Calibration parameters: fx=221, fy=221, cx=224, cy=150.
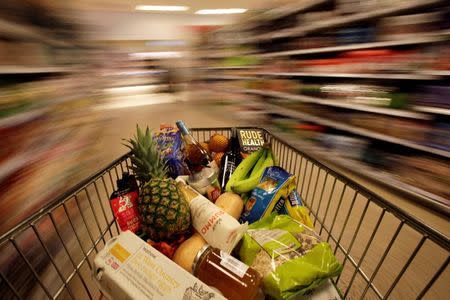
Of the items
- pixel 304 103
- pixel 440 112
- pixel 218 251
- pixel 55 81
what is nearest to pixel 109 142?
pixel 55 81

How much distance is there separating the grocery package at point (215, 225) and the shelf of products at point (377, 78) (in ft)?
6.50

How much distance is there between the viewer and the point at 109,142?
372 cm

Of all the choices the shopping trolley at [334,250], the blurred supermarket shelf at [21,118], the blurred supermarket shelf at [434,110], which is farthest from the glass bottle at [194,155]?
the blurred supermarket shelf at [434,110]

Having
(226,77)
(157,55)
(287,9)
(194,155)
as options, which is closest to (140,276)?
(194,155)

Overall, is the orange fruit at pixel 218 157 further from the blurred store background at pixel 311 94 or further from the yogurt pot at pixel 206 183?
the blurred store background at pixel 311 94

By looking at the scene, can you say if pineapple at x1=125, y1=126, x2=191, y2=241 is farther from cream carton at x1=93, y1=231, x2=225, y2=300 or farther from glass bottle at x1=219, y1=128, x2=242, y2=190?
glass bottle at x1=219, y1=128, x2=242, y2=190

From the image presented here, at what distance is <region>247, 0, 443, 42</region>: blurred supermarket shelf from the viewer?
179 centimetres

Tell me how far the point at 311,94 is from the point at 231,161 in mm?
2172

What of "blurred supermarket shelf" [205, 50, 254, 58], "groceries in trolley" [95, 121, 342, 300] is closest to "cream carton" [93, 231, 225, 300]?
"groceries in trolley" [95, 121, 342, 300]

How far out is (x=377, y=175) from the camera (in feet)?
7.86

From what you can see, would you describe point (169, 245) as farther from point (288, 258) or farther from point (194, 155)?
point (194, 155)

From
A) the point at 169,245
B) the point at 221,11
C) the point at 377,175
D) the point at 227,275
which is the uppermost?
the point at 221,11

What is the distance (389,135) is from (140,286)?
8.36 ft

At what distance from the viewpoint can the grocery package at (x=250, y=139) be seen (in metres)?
1.58
